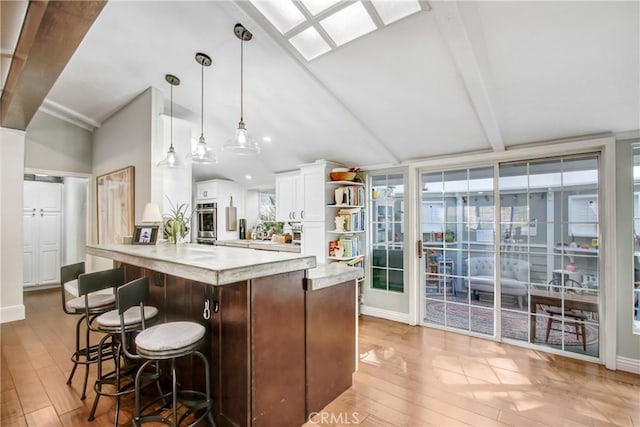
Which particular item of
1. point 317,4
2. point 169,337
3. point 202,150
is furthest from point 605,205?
point 202,150

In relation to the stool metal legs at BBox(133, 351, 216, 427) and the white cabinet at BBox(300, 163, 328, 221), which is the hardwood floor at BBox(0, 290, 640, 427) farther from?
the white cabinet at BBox(300, 163, 328, 221)

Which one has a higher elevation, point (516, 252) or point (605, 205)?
point (605, 205)

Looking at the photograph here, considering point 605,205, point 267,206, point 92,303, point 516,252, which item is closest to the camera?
point 92,303

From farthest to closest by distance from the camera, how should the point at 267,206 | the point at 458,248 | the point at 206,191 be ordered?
the point at 267,206
the point at 206,191
the point at 458,248

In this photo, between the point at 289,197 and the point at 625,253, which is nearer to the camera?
the point at 625,253

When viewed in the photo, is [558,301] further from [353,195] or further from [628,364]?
[353,195]

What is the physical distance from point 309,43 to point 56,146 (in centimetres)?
496

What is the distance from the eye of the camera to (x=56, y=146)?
484 centimetres

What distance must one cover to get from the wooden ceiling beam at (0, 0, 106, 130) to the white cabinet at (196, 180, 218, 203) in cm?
309

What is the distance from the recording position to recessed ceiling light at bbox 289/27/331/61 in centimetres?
225

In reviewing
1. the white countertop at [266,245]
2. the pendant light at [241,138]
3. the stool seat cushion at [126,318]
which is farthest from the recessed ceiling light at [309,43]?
the white countertop at [266,245]

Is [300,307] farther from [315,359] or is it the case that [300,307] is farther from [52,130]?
[52,130]

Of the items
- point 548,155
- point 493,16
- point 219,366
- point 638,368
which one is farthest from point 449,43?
point 638,368

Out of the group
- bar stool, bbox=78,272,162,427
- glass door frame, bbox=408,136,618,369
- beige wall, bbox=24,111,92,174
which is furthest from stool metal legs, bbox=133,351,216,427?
beige wall, bbox=24,111,92,174
